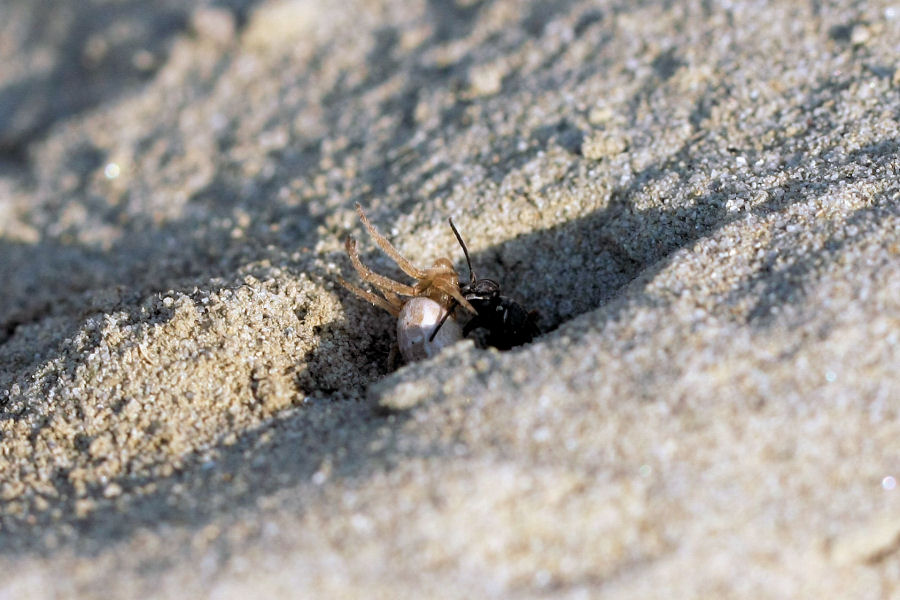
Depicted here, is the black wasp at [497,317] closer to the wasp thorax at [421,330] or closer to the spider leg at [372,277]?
the wasp thorax at [421,330]

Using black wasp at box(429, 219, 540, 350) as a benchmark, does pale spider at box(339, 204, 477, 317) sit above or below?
above

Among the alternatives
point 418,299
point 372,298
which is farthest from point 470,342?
point 372,298

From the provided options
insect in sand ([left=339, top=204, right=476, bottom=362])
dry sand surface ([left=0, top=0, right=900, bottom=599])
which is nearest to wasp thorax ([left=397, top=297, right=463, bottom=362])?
insect in sand ([left=339, top=204, right=476, bottom=362])

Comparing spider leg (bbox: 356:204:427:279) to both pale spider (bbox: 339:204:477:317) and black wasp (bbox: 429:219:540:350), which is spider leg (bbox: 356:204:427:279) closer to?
pale spider (bbox: 339:204:477:317)

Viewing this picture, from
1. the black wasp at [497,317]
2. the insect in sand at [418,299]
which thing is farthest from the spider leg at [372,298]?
the black wasp at [497,317]

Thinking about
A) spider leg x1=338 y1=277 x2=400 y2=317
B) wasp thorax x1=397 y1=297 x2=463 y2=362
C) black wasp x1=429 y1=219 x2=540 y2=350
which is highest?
spider leg x1=338 y1=277 x2=400 y2=317

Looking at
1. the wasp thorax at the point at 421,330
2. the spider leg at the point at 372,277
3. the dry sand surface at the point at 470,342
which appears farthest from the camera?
the spider leg at the point at 372,277
